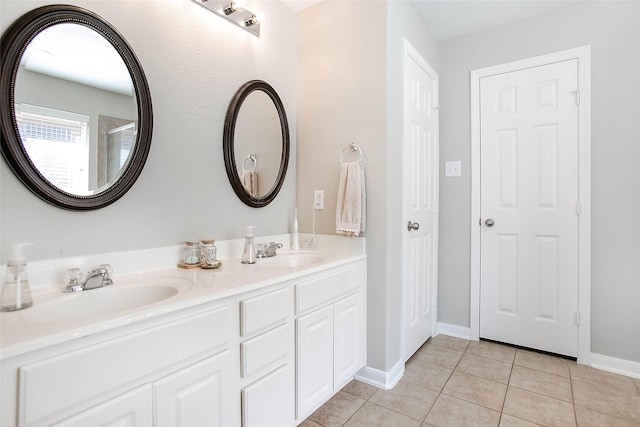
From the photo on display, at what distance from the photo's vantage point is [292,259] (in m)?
1.91

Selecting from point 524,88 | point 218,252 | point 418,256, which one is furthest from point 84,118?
point 524,88

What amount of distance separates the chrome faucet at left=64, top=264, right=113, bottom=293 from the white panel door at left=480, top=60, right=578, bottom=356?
2.50 m

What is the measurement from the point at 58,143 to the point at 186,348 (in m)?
0.88

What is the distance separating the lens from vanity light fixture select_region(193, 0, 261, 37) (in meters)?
1.65

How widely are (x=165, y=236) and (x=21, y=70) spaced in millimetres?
765

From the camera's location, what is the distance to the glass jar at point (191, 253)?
1.48 metres

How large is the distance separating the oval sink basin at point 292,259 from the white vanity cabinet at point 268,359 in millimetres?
427

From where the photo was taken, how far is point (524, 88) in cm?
238

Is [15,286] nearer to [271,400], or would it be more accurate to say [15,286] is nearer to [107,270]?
[107,270]

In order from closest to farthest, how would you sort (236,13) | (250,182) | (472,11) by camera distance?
(236,13) < (250,182) < (472,11)

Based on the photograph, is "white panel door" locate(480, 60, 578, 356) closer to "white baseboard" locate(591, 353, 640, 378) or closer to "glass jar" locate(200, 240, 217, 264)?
"white baseboard" locate(591, 353, 640, 378)

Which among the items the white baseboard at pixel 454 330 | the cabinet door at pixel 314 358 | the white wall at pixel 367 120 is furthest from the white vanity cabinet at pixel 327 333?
the white baseboard at pixel 454 330

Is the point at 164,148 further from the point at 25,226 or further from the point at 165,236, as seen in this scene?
the point at 25,226

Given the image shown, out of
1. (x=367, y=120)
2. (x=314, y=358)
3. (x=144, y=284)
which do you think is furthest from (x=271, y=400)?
(x=367, y=120)
